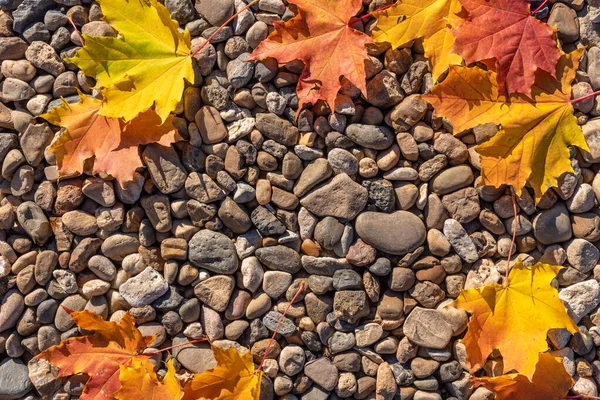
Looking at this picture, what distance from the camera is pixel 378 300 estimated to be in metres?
1.77

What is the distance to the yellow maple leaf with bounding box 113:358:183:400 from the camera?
160 cm

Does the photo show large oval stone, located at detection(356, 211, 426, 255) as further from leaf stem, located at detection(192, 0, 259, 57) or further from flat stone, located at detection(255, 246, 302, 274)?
leaf stem, located at detection(192, 0, 259, 57)

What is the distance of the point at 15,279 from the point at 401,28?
166cm

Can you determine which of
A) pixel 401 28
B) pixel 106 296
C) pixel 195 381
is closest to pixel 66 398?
pixel 106 296

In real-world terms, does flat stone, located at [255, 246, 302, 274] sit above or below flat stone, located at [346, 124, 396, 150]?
below

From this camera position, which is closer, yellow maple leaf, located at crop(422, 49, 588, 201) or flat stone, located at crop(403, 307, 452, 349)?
yellow maple leaf, located at crop(422, 49, 588, 201)

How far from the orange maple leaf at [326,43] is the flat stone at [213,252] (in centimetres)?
57

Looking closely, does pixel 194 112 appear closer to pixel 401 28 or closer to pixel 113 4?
pixel 113 4

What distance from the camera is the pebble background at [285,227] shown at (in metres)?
1.74

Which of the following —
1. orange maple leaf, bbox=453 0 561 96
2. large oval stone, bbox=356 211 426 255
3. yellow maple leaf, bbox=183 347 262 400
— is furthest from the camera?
large oval stone, bbox=356 211 426 255

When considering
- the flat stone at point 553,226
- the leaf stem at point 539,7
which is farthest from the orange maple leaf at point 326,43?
the flat stone at point 553,226

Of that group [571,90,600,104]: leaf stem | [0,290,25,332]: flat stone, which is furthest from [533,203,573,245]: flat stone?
[0,290,25,332]: flat stone

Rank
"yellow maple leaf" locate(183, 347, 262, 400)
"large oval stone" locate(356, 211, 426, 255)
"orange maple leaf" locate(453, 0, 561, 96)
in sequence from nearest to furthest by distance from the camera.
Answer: "orange maple leaf" locate(453, 0, 561, 96), "yellow maple leaf" locate(183, 347, 262, 400), "large oval stone" locate(356, 211, 426, 255)

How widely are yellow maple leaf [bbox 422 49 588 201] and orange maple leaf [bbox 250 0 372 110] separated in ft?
0.87
